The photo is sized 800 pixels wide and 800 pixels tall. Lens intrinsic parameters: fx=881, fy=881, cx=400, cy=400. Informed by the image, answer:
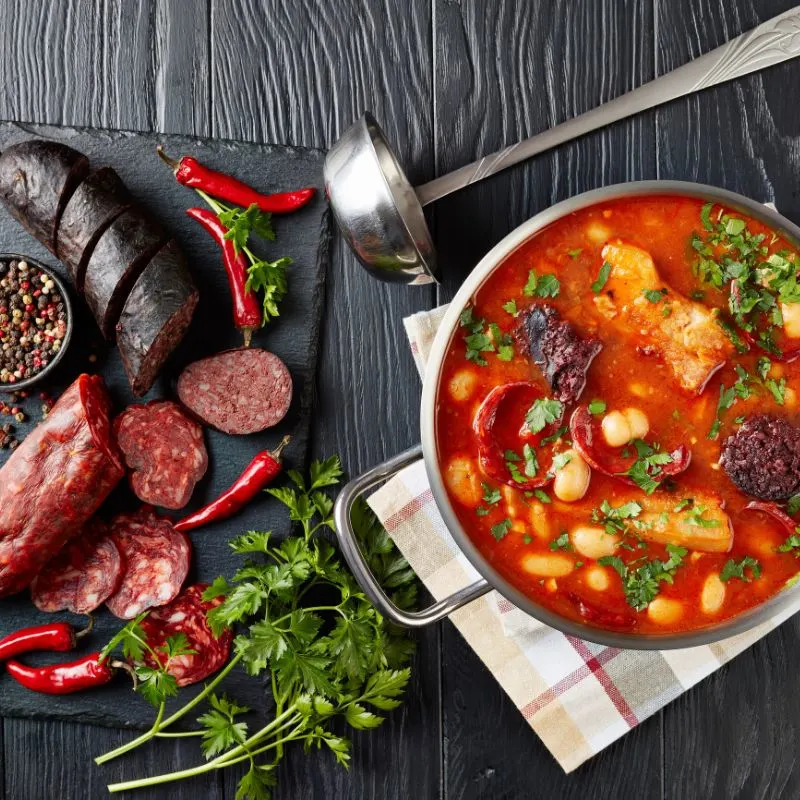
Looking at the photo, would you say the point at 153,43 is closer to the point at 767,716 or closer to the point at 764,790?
the point at 767,716

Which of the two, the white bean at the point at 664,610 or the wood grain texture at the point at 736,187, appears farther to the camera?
the wood grain texture at the point at 736,187

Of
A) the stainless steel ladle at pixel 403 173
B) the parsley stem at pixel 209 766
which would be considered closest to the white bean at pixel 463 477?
the stainless steel ladle at pixel 403 173

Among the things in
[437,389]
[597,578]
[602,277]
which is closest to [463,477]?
[437,389]

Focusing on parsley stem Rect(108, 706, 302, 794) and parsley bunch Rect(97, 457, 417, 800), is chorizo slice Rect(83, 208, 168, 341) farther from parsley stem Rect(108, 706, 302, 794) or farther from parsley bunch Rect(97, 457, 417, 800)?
parsley stem Rect(108, 706, 302, 794)

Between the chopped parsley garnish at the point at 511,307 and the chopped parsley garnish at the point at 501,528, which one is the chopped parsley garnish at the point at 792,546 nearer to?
the chopped parsley garnish at the point at 501,528

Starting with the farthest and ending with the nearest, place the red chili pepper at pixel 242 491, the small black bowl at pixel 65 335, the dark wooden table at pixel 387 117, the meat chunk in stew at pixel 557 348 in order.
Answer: the dark wooden table at pixel 387 117
the red chili pepper at pixel 242 491
the small black bowl at pixel 65 335
the meat chunk in stew at pixel 557 348

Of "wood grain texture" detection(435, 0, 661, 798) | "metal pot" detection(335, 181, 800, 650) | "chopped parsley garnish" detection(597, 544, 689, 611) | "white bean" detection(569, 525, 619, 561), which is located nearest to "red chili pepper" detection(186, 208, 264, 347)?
"wood grain texture" detection(435, 0, 661, 798)
